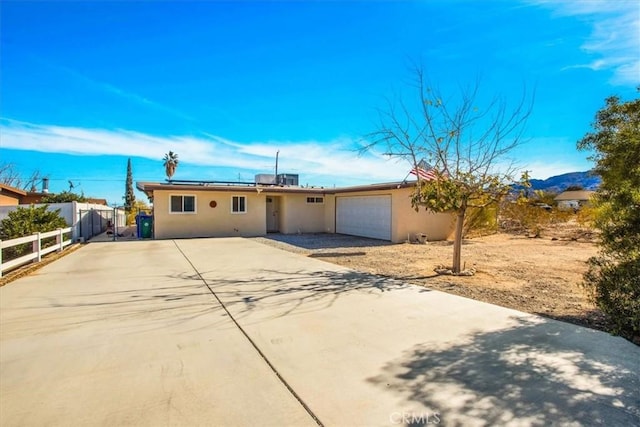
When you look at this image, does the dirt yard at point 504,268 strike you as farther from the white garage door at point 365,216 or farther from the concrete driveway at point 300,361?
the white garage door at point 365,216

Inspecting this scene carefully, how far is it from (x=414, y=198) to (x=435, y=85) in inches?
119

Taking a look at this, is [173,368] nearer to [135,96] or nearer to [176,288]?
[176,288]

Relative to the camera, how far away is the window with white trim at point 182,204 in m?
17.2

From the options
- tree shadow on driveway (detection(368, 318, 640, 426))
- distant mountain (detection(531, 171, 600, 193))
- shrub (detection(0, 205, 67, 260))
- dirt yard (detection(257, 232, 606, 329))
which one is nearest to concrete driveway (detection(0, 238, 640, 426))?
tree shadow on driveway (detection(368, 318, 640, 426))

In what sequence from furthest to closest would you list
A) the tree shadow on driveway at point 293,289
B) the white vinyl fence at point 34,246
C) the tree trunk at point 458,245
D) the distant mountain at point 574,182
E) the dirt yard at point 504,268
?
the tree trunk at point 458,245 → the white vinyl fence at point 34,246 → the dirt yard at point 504,268 → the tree shadow on driveway at point 293,289 → the distant mountain at point 574,182

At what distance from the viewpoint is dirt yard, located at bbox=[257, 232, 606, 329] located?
18.7 ft

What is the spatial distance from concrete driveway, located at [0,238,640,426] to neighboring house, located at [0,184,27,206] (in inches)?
564

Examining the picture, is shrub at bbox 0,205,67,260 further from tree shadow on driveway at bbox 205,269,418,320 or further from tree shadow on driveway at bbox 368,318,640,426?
tree shadow on driveway at bbox 368,318,640,426

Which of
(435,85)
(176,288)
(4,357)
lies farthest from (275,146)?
(4,357)

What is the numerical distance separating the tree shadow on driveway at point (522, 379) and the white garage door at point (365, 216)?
462 inches

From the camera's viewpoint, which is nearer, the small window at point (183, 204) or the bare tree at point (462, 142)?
the bare tree at point (462, 142)

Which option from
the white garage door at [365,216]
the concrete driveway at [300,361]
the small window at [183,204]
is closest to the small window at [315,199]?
the white garage door at [365,216]

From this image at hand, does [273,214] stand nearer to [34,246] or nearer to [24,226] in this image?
[24,226]

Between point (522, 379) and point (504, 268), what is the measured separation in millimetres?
6782
